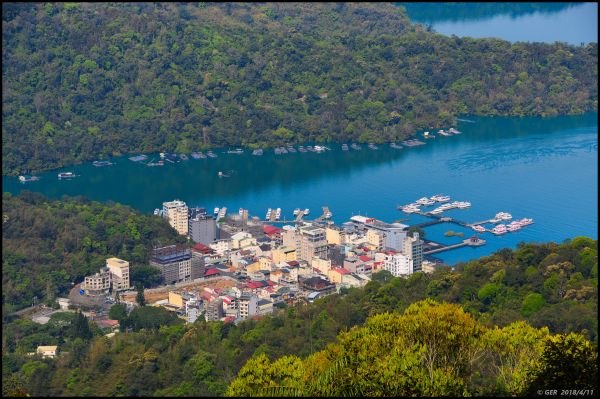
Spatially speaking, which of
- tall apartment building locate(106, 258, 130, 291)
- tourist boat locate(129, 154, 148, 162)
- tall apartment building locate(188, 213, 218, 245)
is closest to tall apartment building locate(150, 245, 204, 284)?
tall apartment building locate(106, 258, 130, 291)

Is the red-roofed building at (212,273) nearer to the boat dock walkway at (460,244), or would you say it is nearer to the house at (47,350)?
the boat dock walkway at (460,244)

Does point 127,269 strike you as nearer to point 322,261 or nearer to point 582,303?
point 322,261

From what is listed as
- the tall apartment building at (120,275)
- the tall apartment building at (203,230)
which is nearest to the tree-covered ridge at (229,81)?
the tall apartment building at (203,230)

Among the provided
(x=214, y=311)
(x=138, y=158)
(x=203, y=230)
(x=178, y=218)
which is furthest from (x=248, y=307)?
(x=138, y=158)

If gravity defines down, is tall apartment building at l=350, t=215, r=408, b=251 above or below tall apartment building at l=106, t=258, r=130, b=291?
above

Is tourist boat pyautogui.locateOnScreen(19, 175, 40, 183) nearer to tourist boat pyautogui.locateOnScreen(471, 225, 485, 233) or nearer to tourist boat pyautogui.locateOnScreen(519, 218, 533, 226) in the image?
tourist boat pyautogui.locateOnScreen(471, 225, 485, 233)

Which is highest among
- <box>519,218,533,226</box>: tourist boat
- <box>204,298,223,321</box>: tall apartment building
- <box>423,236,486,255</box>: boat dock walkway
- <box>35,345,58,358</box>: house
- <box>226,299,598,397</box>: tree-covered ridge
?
<box>226,299,598,397</box>: tree-covered ridge
